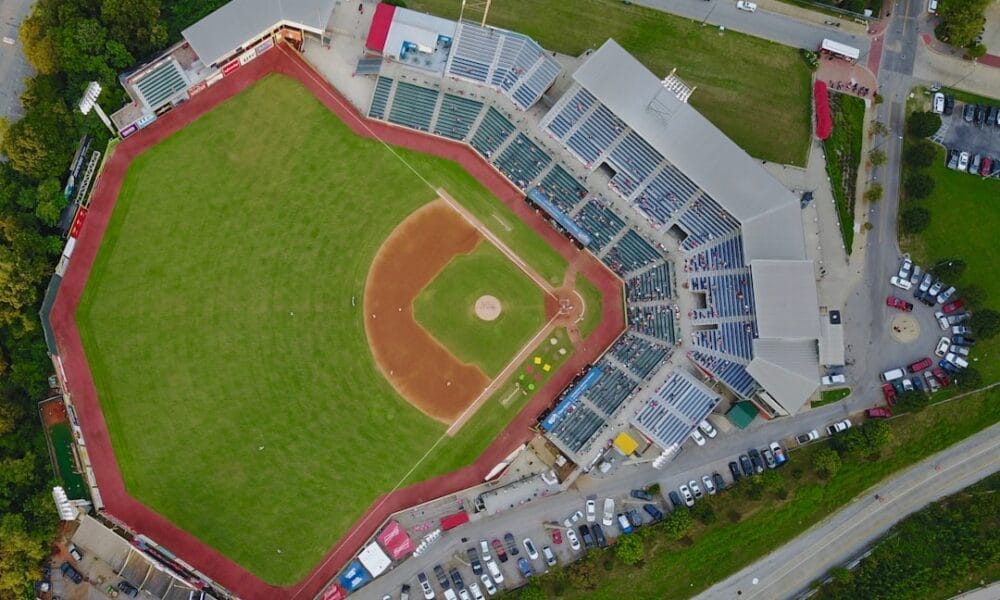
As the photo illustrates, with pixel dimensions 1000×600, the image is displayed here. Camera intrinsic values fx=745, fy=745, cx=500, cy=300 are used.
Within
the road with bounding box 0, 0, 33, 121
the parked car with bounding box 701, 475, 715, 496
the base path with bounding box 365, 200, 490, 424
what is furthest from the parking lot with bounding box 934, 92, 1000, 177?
the road with bounding box 0, 0, 33, 121

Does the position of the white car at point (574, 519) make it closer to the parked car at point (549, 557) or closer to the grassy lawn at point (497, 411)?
the parked car at point (549, 557)

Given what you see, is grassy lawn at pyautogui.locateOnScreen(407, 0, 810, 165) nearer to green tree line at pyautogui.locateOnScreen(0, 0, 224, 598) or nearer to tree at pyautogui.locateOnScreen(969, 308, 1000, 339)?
tree at pyautogui.locateOnScreen(969, 308, 1000, 339)

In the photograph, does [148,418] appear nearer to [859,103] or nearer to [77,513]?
[77,513]

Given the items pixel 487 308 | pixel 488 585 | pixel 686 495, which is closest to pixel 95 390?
pixel 487 308

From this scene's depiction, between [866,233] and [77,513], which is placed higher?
[866,233]

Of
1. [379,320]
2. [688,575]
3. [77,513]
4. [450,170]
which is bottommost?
[688,575]

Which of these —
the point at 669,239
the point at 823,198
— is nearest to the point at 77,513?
the point at 669,239
